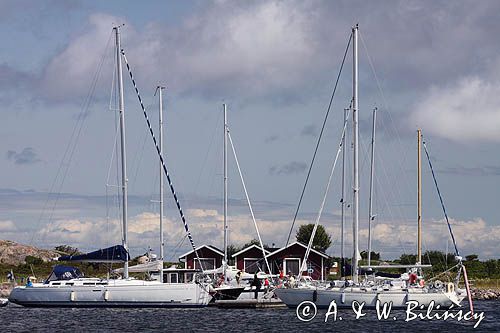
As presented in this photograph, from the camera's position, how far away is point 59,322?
5453 centimetres

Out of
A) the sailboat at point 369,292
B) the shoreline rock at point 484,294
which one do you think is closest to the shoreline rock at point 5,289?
the sailboat at point 369,292

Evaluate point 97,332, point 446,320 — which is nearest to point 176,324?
point 97,332

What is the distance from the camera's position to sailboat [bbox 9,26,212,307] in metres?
60.9

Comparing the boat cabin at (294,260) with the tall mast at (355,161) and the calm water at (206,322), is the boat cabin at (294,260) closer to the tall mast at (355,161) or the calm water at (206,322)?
the calm water at (206,322)

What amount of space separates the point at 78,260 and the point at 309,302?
14.4 meters

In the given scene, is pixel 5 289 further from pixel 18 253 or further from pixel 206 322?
pixel 206 322

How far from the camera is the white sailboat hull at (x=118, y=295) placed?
200 ft

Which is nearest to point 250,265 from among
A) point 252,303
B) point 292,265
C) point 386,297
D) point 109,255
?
point 292,265

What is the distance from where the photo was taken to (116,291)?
6100 centimetres

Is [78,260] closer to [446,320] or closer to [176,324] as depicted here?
[176,324]

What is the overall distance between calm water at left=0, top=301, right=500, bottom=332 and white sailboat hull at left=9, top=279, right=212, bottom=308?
1.58ft

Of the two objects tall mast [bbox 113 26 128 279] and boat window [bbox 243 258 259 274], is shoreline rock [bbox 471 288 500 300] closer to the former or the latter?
boat window [bbox 243 258 259 274]

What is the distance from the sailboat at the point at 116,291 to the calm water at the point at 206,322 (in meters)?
0.53

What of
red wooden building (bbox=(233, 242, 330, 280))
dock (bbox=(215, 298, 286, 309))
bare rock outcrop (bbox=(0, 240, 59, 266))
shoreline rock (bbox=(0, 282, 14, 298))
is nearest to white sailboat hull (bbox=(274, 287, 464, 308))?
dock (bbox=(215, 298, 286, 309))
